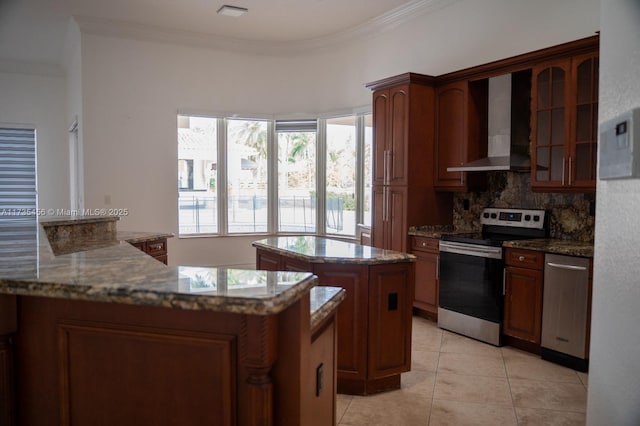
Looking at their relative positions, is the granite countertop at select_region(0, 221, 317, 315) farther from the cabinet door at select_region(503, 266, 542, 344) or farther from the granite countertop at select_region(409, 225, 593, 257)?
the cabinet door at select_region(503, 266, 542, 344)

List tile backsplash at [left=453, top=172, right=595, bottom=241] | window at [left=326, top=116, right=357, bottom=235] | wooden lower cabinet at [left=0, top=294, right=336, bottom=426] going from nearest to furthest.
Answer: wooden lower cabinet at [left=0, top=294, right=336, bottom=426], tile backsplash at [left=453, top=172, right=595, bottom=241], window at [left=326, top=116, right=357, bottom=235]

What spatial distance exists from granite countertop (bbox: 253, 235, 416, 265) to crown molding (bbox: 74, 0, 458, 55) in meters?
3.10

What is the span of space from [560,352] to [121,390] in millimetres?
3149

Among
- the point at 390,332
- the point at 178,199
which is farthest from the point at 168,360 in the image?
the point at 178,199

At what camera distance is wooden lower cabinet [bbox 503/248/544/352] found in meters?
3.59

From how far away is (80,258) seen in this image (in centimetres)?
202

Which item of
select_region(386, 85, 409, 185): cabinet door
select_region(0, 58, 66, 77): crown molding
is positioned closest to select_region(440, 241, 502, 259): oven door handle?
select_region(386, 85, 409, 185): cabinet door

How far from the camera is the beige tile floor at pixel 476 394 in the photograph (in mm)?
2689

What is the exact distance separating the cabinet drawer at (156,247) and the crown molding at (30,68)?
4.77 metres

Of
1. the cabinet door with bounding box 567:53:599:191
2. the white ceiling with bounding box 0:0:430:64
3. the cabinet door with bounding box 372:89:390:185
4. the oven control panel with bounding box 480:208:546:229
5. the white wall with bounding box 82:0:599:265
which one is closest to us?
the cabinet door with bounding box 567:53:599:191

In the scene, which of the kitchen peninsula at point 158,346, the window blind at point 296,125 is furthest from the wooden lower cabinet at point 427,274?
the kitchen peninsula at point 158,346

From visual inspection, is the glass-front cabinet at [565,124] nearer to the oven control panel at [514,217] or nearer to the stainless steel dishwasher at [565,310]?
the oven control panel at [514,217]

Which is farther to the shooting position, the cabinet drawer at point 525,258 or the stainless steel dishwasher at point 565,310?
the cabinet drawer at point 525,258

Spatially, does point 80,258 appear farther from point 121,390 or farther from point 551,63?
point 551,63
